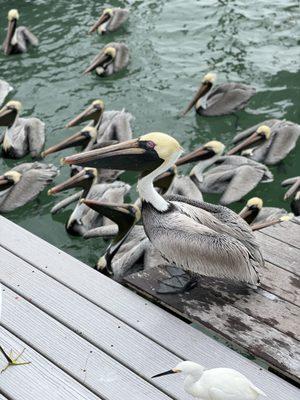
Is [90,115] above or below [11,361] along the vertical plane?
below

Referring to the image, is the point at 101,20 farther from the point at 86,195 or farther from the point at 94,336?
the point at 94,336

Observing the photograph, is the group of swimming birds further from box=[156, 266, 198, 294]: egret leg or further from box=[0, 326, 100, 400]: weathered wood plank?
box=[0, 326, 100, 400]: weathered wood plank

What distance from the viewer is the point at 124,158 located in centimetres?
396

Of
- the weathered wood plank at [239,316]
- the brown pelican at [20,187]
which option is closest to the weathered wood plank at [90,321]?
the weathered wood plank at [239,316]

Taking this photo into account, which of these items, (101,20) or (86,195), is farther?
(101,20)

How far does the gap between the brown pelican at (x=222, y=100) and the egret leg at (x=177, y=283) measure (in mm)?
4044

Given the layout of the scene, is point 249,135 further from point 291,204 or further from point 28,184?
point 28,184

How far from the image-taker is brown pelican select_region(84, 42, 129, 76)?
878 centimetres

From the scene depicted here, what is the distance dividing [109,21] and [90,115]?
320 cm

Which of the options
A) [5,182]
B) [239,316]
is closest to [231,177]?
[5,182]

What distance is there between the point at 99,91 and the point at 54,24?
2526 millimetres

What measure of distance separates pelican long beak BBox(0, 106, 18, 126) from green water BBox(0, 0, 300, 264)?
0.46 metres

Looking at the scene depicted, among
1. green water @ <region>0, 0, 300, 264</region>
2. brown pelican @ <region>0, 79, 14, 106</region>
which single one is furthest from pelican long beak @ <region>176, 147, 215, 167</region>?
brown pelican @ <region>0, 79, 14, 106</region>

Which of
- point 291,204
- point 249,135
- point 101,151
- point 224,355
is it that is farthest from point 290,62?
point 224,355
